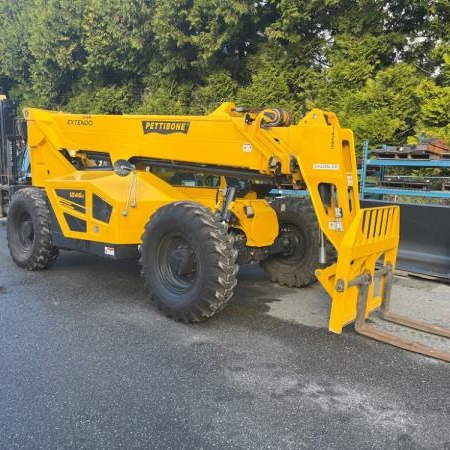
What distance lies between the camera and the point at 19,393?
11.6ft

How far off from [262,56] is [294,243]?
23.6ft

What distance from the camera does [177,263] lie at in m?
4.95

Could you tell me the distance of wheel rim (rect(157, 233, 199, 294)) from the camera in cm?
489

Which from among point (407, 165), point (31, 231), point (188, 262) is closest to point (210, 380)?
point (188, 262)

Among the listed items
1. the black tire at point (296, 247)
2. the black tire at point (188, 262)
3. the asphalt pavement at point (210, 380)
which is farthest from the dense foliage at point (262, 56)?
the black tire at point (188, 262)

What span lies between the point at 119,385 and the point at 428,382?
2218 millimetres

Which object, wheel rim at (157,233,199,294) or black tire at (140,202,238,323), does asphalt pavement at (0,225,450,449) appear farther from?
wheel rim at (157,233,199,294)

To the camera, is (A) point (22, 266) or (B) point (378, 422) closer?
(B) point (378, 422)

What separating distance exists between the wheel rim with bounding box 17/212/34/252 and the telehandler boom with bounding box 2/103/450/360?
0.05 feet

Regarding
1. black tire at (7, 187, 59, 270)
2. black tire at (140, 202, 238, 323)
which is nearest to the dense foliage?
black tire at (140, 202, 238, 323)

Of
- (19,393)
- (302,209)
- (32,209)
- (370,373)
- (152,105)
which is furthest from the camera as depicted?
(152,105)

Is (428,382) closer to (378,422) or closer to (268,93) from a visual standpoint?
(378,422)

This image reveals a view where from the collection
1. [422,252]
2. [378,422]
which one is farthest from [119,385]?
[422,252]

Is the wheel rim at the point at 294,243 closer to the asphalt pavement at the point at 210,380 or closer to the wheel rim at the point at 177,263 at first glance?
the asphalt pavement at the point at 210,380
